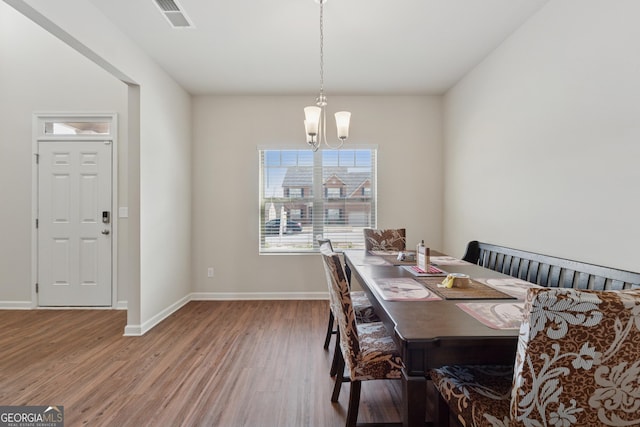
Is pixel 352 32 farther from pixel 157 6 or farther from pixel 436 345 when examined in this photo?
pixel 436 345

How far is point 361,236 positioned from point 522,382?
3.41 meters

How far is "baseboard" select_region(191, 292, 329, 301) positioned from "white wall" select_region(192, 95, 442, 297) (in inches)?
1.6

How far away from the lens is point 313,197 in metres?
4.23

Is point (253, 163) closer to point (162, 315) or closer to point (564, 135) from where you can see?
point (162, 315)

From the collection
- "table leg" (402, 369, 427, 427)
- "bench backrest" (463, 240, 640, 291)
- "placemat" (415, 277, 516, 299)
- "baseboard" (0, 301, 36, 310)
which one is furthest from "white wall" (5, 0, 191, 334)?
"bench backrest" (463, 240, 640, 291)

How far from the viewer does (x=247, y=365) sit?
2.39m

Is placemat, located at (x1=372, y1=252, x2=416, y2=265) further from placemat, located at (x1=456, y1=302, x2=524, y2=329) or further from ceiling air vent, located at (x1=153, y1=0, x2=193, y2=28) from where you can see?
ceiling air vent, located at (x1=153, y1=0, x2=193, y2=28)

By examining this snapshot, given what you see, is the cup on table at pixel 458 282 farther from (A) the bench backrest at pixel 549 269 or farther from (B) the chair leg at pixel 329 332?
(B) the chair leg at pixel 329 332

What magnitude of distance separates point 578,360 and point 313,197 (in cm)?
355

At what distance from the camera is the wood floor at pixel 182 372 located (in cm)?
183

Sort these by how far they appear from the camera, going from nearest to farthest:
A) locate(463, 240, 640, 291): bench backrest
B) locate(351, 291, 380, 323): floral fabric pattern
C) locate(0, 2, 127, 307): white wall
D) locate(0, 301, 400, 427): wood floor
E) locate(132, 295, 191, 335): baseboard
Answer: locate(463, 240, 640, 291): bench backrest < locate(0, 301, 400, 427): wood floor < locate(351, 291, 380, 323): floral fabric pattern < locate(132, 295, 191, 335): baseboard < locate(0, 2, 127, 307): white wall

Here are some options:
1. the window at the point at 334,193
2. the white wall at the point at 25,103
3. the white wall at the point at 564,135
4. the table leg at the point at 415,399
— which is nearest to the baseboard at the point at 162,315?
the white wall at the point at 25,103

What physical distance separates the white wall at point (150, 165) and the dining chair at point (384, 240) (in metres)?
2.30

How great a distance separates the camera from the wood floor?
72.0 inches
